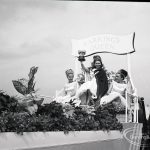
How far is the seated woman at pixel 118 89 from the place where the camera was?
599cm

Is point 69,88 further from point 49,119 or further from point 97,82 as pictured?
point 49,119

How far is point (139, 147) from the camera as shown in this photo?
→ 206 inches

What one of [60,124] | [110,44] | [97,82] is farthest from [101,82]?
[60,124]

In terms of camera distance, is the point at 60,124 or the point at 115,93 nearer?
the point at 60,124

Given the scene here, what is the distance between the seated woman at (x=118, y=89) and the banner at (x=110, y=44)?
49 centimetres

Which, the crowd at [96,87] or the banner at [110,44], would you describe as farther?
the banner at [110,44]

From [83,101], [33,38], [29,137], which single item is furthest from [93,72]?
[29,137]

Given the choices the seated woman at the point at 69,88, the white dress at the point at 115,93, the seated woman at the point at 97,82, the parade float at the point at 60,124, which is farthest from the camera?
the seated woman at the point at 69,88

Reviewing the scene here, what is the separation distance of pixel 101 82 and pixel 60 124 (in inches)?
94.5

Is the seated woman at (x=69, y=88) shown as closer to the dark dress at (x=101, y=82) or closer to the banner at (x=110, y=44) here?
the dark dress at (x=101, y=82)

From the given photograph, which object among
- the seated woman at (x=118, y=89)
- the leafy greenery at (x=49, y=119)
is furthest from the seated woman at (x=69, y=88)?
the leafy greenery at (x=49, y=119)

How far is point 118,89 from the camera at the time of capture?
6.23m

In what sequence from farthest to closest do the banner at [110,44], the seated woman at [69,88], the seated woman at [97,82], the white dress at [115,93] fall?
the banner at [110,44] < the seated woman at [69,88] < the seated woman at [97,82] < the white dress at [115,93]

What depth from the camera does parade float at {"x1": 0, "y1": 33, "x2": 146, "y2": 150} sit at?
3.38 m
